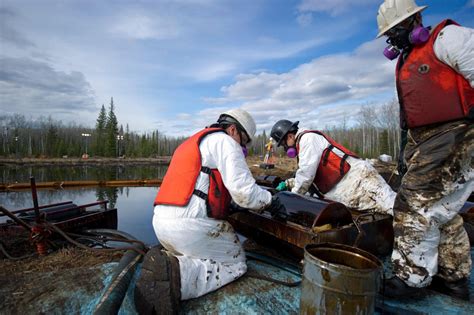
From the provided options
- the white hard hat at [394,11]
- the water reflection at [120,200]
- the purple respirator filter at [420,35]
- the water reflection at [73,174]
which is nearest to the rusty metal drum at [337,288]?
the purple respirator filter at [420,35]

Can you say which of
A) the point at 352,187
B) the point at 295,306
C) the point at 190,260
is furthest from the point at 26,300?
the point at 352,187

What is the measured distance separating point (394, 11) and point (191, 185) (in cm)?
293

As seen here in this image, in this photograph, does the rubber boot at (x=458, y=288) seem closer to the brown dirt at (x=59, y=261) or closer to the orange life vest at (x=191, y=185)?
the orange life vest at (x=191, y=185)

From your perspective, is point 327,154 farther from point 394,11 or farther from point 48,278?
point 48,278

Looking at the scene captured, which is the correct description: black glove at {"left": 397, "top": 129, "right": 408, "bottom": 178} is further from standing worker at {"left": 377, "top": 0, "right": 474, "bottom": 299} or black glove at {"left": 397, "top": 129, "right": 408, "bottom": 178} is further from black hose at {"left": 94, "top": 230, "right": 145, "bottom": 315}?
black hose at {"left": 94, "top": 230, "right": 145, "bottom": 315}

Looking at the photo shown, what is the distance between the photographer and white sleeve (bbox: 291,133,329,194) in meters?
4.76

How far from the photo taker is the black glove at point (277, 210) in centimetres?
348

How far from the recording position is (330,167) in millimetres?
4820

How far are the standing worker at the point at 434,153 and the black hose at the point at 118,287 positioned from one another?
8.74ft

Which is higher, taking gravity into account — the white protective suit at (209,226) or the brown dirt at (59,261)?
the white protective suit at (209,226)

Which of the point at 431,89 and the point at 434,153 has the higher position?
the point at 431,89

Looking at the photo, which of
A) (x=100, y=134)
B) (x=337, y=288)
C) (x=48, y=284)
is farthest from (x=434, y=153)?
(x=100, y=134)

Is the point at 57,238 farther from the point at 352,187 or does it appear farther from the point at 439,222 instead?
the point at 439,222

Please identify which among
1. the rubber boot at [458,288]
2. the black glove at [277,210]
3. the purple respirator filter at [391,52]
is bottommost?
the rubber boot at [458,288]
